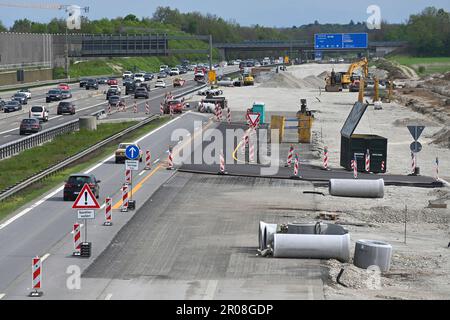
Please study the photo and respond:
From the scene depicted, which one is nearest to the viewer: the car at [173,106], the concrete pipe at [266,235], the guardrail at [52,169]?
the concrete pipe at [266,235]

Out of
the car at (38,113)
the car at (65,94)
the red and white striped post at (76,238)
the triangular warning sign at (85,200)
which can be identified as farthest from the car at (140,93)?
the triangular warning sign at (85,200)

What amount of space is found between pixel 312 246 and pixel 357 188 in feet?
48.1

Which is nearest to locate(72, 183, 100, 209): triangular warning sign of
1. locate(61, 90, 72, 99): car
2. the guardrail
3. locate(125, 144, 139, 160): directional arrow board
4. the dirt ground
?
the dirt ground

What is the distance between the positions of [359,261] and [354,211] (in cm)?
1132

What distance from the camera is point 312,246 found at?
30.5 m

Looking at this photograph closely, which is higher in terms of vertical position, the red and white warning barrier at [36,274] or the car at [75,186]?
the red and white warning barrier at [36,274]

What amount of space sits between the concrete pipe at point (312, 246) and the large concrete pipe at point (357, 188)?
46.3 feet

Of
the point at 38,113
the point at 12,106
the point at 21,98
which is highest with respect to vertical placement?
the point at 38,113

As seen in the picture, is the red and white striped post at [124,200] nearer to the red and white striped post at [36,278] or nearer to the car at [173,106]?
the red and white striped post at [36,278]

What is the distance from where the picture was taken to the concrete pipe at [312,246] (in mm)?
30281

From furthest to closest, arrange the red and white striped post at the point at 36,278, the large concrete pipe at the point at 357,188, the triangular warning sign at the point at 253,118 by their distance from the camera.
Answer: the triangular warning sign at the point at 253,118 → the large concrete pipe at the point at 357,188 → the red and white striped post at the point at 36,278

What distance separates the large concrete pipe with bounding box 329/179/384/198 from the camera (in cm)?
4469

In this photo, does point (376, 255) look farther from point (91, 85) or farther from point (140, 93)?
point (91, 85)

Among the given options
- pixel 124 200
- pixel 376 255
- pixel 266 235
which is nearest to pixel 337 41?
pixel 124 200
